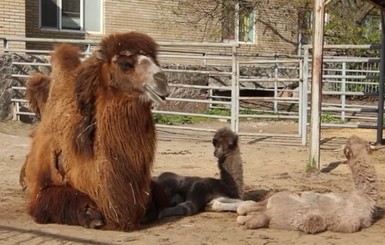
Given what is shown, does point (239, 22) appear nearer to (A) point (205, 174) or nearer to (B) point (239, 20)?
(B) point (239, 20)

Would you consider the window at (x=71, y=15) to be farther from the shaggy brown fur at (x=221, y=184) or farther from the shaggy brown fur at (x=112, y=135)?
the shaggy brown fur at (x=112, y=135)

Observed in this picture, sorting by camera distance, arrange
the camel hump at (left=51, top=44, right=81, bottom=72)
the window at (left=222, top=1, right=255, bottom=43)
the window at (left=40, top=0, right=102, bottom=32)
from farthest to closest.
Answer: the window at (left=222, top=1, right=255, bottom=43), the window at (left=40, top=0, right=102, bottom=32), the camel hump at (left=51, top=44, right=81, bottom=72)

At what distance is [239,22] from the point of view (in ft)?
79.6

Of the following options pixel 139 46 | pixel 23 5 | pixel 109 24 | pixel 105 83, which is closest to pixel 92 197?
pixel 105 83

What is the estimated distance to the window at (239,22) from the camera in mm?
23516

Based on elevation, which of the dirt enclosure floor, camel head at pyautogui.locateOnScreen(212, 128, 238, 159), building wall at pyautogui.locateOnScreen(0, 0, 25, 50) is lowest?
the dirt enclosure floor

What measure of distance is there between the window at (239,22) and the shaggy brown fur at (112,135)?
59.7 ft

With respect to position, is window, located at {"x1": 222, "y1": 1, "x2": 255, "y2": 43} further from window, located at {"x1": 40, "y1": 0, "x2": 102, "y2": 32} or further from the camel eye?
the camel eye

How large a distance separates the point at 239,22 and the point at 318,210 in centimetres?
1921

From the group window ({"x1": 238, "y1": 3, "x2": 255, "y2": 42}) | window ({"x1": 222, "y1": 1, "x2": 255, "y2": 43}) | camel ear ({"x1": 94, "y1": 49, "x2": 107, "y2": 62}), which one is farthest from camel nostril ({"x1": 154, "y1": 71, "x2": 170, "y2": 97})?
window ({"x1": 238, "y1": 3, "x2": 255, "y2": 42})

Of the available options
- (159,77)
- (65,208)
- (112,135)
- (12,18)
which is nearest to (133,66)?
(159,77)

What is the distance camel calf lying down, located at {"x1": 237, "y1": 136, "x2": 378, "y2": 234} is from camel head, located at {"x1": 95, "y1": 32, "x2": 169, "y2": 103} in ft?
4.29

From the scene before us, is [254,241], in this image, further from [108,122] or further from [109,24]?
[109,24]

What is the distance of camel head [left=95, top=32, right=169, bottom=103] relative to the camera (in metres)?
5.20
